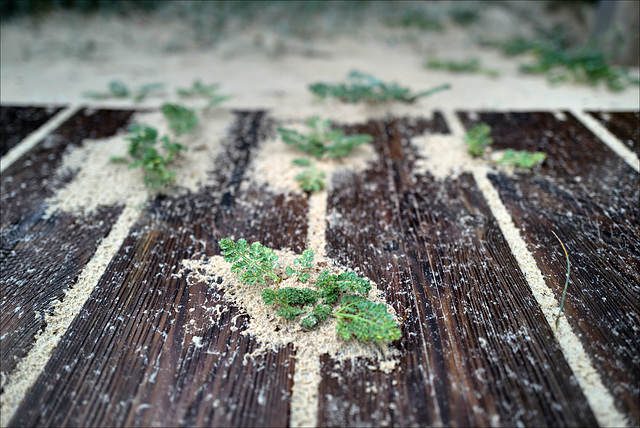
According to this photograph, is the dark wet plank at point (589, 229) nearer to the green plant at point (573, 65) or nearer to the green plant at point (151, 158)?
the green plant at point (573, 65)

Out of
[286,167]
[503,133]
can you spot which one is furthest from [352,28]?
[286,167]

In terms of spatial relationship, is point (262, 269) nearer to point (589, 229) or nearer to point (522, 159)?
point (589, 229)

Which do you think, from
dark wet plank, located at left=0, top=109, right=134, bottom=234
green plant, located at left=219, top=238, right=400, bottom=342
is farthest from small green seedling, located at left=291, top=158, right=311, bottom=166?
dark wet plank, located at left=0, top=109, right=134, bottom=234

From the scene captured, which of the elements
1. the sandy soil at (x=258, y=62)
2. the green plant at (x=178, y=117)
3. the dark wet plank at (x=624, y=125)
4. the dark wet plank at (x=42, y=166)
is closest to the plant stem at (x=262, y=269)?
the dark wet plank at (x=42, y=166)

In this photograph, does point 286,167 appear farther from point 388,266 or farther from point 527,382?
point 527,382

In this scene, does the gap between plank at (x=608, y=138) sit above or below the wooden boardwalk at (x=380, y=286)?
above

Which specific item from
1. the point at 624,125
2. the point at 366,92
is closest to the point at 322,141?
the point at 366,92
